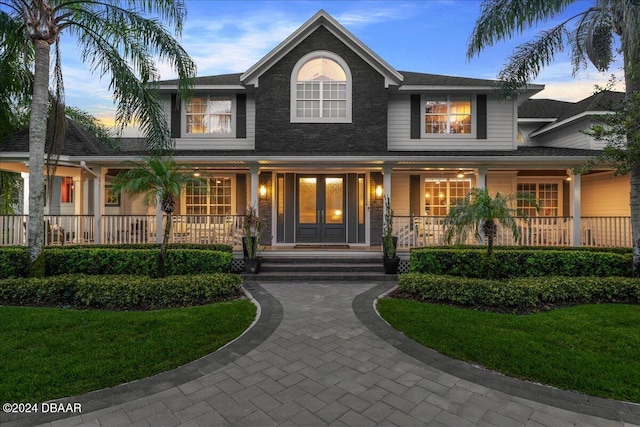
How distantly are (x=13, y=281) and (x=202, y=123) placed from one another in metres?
7.48

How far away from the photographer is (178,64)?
26.9 ft

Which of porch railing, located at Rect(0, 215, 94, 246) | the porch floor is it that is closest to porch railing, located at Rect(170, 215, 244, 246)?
the porch floor

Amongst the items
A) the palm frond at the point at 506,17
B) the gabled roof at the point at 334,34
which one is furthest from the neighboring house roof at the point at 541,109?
the gabled roof at the point at 334,34

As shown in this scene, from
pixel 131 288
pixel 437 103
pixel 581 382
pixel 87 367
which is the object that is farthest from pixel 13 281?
pixel 437 103

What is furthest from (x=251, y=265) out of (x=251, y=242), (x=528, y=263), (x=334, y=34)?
(x=334, y=34)

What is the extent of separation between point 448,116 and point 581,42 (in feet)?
13.5

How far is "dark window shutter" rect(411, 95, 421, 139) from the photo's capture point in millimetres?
11695

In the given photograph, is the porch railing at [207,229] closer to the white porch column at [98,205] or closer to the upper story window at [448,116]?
the white porch column at [98,205]

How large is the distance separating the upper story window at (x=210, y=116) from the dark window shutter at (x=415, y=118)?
6882 millimetres

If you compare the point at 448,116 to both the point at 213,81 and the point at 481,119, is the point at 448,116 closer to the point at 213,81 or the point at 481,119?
the point at 481,119

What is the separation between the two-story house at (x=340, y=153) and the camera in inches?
398

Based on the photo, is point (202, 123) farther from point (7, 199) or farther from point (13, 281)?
point (7, 199)

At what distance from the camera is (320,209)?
38.7 feet

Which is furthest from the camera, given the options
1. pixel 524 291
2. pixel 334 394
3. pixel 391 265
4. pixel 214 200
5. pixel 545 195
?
pixel 545 195
